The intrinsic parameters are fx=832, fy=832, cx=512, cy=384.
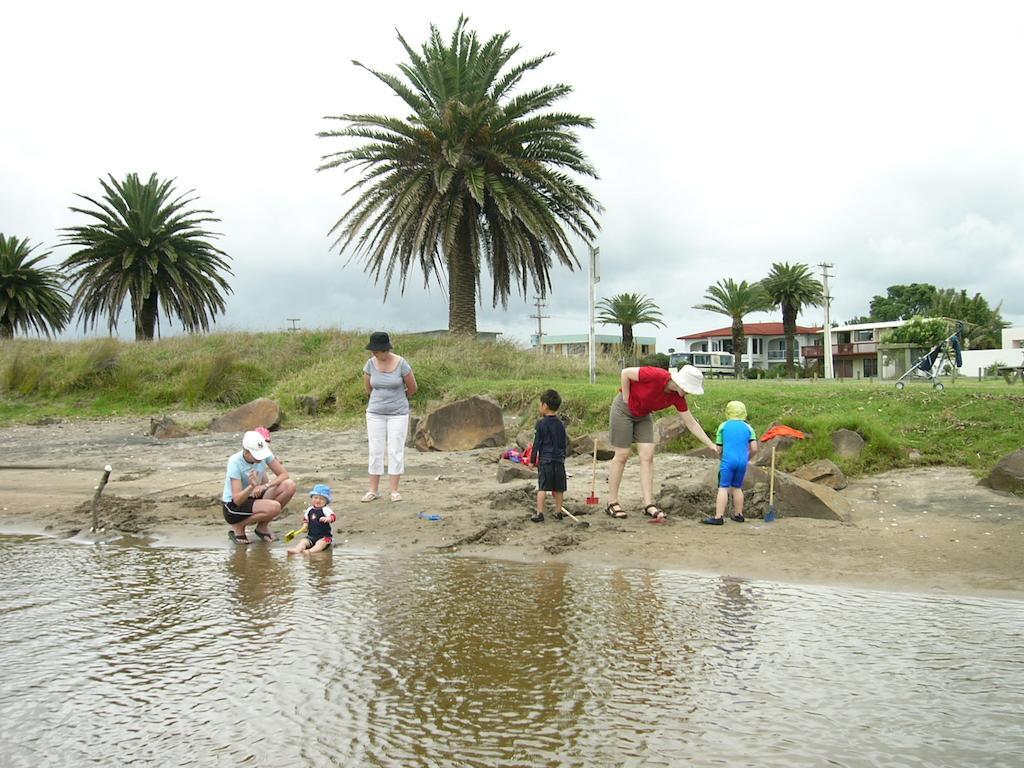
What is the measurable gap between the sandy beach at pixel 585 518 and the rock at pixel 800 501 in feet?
0.36

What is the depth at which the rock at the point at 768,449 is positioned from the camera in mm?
10000

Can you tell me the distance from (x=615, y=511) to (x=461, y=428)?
5.25 meters

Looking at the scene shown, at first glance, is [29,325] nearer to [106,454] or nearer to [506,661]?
Answer: [106,454]

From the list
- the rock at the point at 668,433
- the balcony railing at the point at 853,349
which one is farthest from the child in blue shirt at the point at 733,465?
the balcony railing at the point at 853,349

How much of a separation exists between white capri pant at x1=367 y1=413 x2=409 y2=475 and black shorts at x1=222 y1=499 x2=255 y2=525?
1.77 m

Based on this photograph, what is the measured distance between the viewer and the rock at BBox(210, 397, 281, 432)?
1518 centimetres

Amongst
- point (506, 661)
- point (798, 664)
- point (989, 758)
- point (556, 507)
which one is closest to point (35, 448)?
point (556, 507)

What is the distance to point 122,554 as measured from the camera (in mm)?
7094

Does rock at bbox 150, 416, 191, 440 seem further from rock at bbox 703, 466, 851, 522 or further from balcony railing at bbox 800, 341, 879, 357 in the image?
balcony railing at bbox 800, 341, 879, 357

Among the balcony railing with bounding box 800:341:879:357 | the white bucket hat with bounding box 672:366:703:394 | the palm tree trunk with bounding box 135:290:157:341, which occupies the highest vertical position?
the balcony railing with bounding box 800:341:879:357

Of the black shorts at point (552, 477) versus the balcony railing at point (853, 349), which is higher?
the balcony railing at point (853, 349)

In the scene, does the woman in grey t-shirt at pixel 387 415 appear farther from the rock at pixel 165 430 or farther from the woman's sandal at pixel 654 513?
the rock at pixel 165 430

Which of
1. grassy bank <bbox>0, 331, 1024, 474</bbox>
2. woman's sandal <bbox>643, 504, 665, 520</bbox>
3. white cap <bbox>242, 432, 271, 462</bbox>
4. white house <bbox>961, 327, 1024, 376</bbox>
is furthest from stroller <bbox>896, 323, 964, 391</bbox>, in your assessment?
white house <bbox>961, 327, 1024, 376</bbox>

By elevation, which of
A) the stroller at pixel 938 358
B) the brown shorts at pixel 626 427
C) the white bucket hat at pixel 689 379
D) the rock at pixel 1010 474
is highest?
the stroller at pixel 938 358
